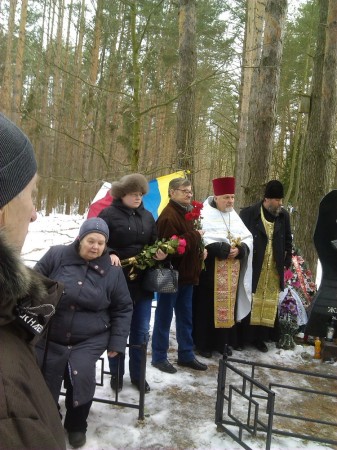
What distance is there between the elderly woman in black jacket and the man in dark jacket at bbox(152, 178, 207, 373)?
1.08m

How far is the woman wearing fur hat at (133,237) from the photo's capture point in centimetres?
387

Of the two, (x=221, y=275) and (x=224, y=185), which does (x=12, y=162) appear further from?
(x=221, y=275)

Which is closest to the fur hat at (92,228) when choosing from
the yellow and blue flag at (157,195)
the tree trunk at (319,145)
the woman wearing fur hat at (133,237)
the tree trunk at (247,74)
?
the woman wearing fur hat at (133,237)

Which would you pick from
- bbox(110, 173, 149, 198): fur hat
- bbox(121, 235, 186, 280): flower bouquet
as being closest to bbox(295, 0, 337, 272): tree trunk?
bbox(121, 235, 186, 280): flower bouquet

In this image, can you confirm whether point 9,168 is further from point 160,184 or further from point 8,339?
point 160,184

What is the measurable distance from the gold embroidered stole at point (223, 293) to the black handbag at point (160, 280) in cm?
108

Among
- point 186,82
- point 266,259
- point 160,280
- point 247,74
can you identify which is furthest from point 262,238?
point 247,74

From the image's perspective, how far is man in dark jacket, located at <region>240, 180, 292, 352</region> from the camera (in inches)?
206

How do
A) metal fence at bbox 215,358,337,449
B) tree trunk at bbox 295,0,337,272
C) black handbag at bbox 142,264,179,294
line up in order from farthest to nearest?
tree trunk at bbox 295,0,337,272
black handbag at bbox 142,264,179,294
metal fence at bbox 215,358,337,449

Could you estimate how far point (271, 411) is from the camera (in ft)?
9.39

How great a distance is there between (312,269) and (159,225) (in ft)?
13.6

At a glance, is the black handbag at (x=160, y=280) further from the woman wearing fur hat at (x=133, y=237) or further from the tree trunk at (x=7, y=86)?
the tree trunk at (x=7, y=86)

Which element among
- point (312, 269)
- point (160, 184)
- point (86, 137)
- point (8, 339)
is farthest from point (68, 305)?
point (86, 137)

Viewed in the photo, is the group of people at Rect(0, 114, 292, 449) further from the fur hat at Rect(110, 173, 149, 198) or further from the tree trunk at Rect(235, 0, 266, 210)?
the tree trunk at Rect(235, 0, 266, 210)
